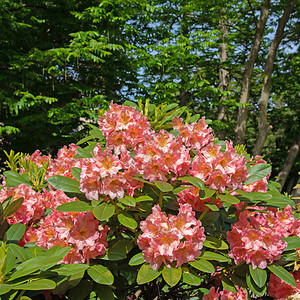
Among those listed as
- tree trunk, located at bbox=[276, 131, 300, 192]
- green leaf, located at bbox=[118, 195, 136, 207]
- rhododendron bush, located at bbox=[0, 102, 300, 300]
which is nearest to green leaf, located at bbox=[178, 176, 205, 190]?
rhododendron bush, located at bbox=[0, 102, 300, 300]

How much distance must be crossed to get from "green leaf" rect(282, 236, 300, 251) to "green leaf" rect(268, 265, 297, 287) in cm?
8

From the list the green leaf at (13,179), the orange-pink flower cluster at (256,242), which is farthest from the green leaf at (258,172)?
the green leaf at (13,179)

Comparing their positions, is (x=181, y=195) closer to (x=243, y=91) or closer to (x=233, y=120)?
(x=243, y=91)

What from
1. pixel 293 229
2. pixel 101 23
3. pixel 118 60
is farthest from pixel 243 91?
pixel 293 229

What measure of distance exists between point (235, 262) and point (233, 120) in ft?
44.2

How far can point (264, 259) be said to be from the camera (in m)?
1.09

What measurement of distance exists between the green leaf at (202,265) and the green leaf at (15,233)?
61 centimetres

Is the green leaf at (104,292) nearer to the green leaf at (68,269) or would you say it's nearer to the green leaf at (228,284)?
the green leaf at (68,269)

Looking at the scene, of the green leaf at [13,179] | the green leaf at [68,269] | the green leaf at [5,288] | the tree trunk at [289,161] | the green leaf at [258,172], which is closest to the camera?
the green leaf at [5,288]

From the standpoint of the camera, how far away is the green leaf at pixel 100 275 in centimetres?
94

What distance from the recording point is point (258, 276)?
1052 mm

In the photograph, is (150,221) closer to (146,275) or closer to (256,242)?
(146,275)

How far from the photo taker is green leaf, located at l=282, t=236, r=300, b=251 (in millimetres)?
1138

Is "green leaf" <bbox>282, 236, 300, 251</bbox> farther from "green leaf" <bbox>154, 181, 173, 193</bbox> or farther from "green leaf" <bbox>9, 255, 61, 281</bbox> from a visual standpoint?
"green leaf" <bbox>9, 255, 61, 281</bbox>
